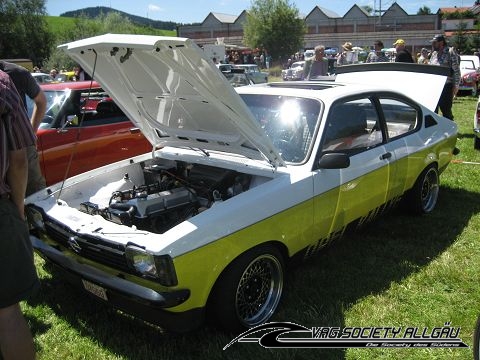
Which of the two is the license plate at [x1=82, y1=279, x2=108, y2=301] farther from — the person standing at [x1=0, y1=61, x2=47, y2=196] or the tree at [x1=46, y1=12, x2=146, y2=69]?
the tree at [x1=46, y1=12, x2=146, y2=69]

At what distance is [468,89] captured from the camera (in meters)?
16.0

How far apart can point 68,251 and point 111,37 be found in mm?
1447

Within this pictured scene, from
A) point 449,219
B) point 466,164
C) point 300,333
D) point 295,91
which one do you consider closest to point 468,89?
point 466,164

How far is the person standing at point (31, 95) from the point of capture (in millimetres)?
3881

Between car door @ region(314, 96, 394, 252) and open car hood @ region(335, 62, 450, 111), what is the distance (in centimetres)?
184

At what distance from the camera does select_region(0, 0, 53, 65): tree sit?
41.1m

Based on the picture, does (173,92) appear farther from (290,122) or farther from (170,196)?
(290,122)

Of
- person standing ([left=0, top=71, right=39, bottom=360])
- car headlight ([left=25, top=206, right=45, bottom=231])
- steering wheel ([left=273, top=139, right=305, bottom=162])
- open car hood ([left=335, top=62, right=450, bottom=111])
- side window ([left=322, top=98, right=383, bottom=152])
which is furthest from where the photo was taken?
open car hood ([left=335, top=62, right=450, bottom=111])

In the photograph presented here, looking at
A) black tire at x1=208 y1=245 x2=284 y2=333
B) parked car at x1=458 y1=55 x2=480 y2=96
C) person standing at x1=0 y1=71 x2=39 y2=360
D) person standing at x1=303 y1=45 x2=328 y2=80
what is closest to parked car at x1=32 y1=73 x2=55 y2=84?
person standing at x1=303 y1=45 x2=328 y2=80

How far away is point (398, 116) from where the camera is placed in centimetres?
456

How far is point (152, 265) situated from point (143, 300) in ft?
0.69

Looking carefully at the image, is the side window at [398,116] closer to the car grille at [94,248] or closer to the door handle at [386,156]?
the door handle at [386,156]

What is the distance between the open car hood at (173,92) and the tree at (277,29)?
60.0 meters

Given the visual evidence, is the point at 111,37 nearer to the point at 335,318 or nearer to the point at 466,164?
the point at 335,318
